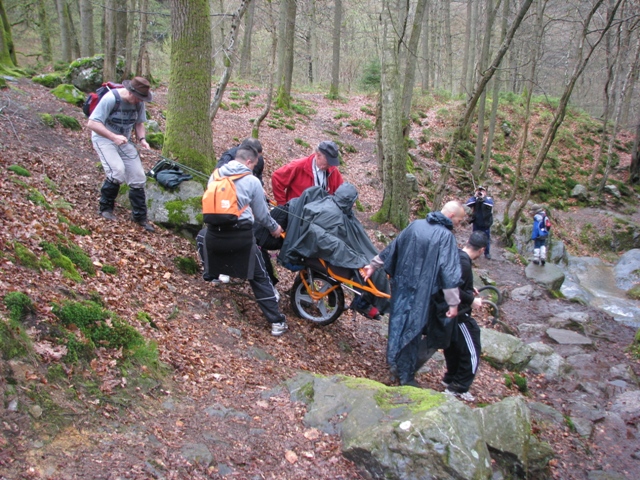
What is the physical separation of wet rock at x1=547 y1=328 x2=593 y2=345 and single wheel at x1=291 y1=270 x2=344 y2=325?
506 centimetres

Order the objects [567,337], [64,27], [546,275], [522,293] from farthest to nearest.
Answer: [64,27] → [546,275] → [522,293] → [567,337]

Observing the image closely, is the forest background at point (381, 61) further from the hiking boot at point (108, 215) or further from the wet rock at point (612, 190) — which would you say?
the hiking boot at point (108, 215)

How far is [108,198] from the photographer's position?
650cm

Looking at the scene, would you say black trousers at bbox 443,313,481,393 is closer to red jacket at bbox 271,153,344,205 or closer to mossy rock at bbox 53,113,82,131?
red jacket at bbox 271,153,344,205

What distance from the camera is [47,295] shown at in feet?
13.2

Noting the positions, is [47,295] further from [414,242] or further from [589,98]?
[589,98]

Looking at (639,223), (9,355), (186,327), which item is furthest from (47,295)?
(639,223)

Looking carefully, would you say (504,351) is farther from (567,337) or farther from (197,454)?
(197,454)

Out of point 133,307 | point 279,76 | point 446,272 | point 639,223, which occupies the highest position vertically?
point 279,76

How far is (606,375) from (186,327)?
269 inches

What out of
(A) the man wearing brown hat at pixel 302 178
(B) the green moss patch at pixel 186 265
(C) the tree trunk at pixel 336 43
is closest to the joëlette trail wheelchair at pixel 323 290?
(A) the man wearing brown hat at pixel 302 178

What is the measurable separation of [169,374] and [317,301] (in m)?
2.46

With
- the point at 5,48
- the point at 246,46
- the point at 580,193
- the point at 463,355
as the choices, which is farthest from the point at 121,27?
the point at 580,193

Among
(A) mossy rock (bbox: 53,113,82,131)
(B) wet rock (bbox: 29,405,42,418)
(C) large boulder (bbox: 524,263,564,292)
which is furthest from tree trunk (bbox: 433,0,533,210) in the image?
(B) wet rock (bbox: 29,405,42,418)
